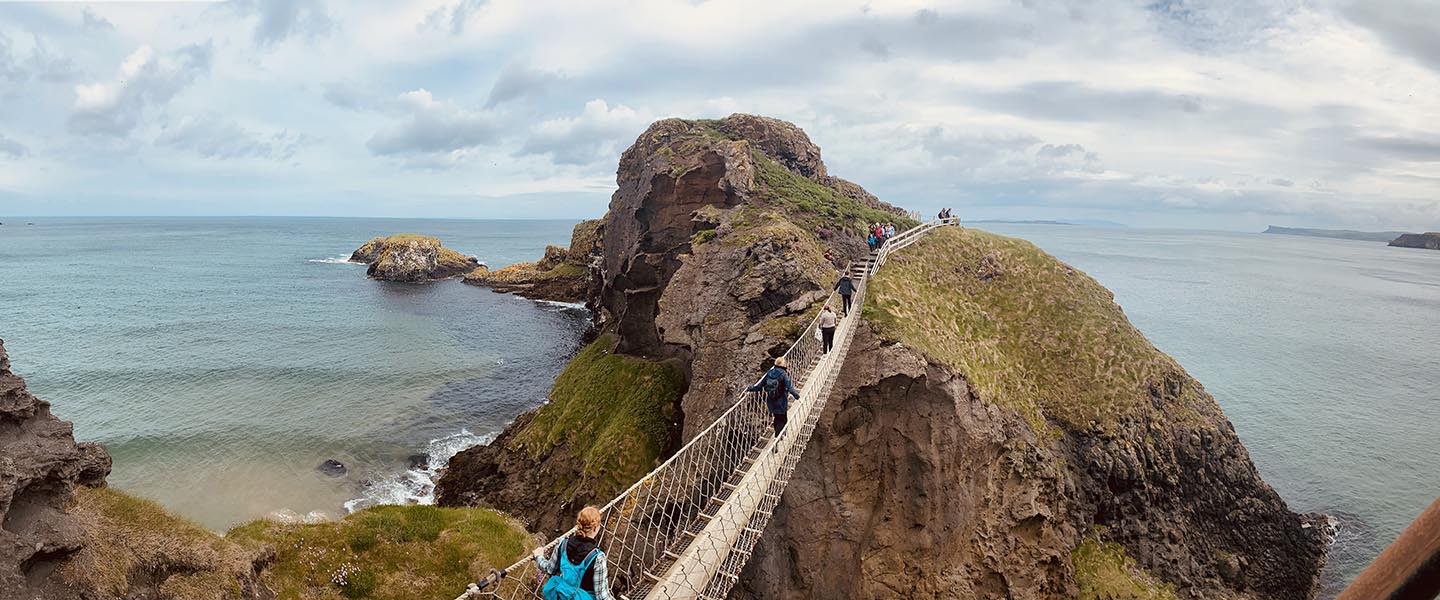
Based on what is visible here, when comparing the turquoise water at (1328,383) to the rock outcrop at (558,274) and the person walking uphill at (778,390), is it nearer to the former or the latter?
the person walking uphill at (778,390)

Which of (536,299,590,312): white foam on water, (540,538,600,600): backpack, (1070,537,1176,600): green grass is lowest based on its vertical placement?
(1070,537,1176,600): green grass

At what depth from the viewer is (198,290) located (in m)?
79.2

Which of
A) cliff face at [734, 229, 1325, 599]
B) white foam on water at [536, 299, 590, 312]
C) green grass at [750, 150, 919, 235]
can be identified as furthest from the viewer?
white foam on water at [536, 299, 590, 312]

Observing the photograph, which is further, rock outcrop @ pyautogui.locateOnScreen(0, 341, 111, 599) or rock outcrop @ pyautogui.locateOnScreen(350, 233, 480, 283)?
rock outcrop @ pyautogui.locateOnScreen(350, 233, 480, 283)

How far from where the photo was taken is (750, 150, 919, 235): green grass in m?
35.5

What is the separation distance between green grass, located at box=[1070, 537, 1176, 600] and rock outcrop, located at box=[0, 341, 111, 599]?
27171 millimetres

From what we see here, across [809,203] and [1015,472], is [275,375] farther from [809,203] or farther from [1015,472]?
[1015,472]

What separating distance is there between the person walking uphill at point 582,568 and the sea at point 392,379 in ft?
81.8

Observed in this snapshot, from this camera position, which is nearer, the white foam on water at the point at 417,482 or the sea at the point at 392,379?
the white foam on water at the point at 417,482

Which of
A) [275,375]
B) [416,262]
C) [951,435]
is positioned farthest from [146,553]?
[416,262]

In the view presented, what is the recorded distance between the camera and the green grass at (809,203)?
35.5 m

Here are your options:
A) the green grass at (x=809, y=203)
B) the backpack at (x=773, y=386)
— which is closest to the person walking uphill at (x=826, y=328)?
the backpack at (x=773, y=386)

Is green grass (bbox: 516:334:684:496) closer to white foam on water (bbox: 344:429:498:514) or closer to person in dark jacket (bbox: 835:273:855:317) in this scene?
white foam on water (bbox: 344:429:498:514)

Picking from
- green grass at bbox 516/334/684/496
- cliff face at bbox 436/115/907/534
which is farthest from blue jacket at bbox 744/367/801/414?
green grass at bbox 516/334/684/496
